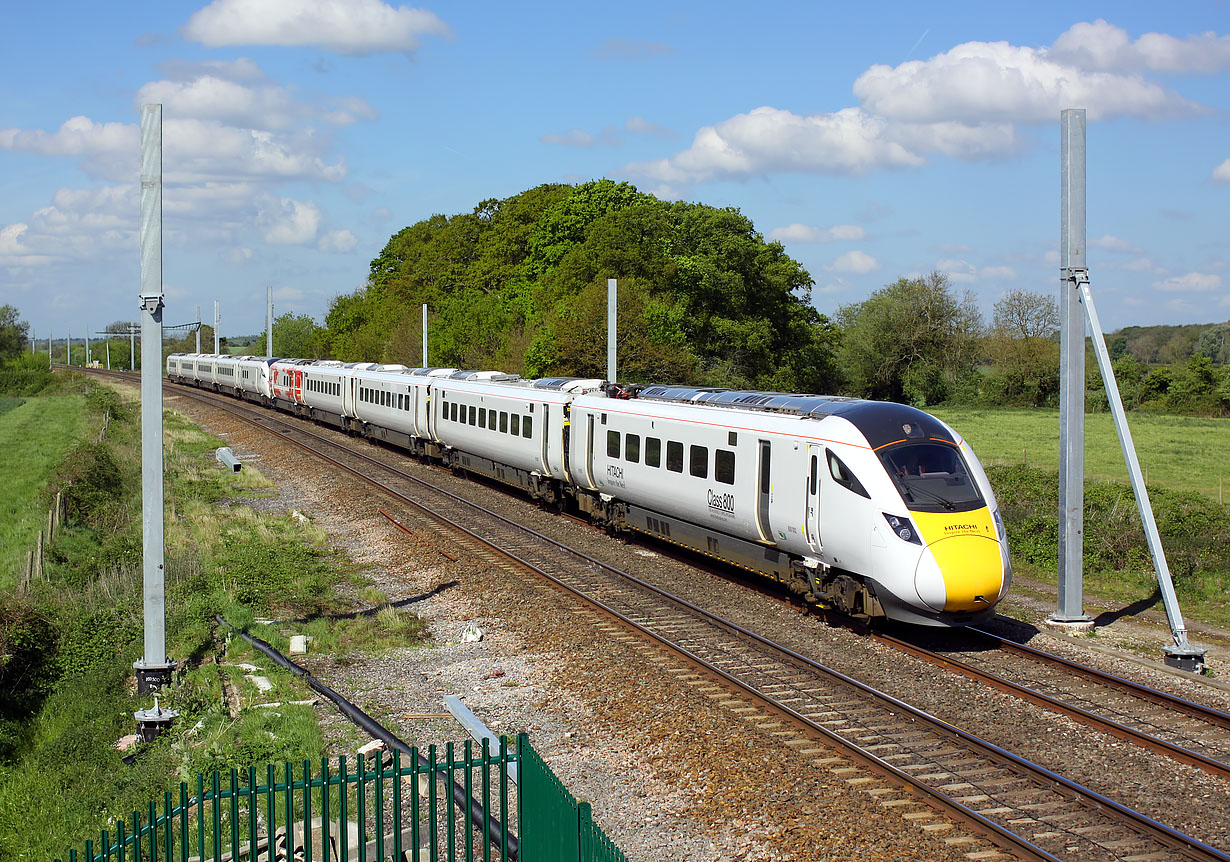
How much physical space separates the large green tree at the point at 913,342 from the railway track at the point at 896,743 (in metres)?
57.9

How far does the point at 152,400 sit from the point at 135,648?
16.0 feet

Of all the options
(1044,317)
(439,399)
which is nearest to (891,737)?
(439,399)

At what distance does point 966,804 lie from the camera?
895 centimetres

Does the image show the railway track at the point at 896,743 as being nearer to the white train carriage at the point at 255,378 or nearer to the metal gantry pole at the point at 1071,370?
the metal gantry pole at the point at 1071,370

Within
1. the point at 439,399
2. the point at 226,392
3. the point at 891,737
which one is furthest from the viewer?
the point at 226,392

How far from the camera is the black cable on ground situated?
24.5ft

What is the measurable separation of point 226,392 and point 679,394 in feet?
202

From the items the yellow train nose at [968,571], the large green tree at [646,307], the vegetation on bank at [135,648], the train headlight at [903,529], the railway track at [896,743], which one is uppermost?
the large green tree at [646,307]

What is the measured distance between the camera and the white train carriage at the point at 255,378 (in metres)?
59.5

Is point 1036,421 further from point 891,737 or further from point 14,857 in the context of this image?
point 14,857

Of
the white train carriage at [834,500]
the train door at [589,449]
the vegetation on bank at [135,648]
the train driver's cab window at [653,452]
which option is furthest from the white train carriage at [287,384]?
the white train carriage at [834,500]

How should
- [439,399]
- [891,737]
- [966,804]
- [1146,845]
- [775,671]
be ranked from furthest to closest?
1. [439,399]
2. [775,671]
3. [891,737]
4. [966,804]
5. [1146,845]

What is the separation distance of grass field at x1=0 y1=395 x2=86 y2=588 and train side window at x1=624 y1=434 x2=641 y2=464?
470 inches

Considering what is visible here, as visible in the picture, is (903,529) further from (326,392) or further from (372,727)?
(326,392)
